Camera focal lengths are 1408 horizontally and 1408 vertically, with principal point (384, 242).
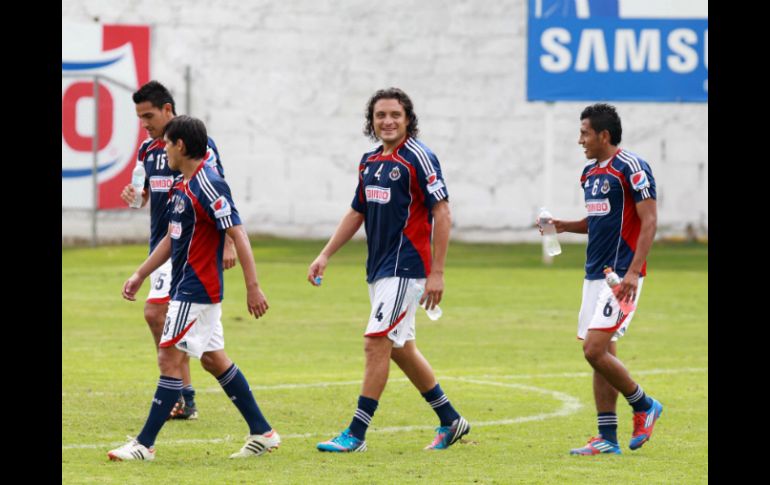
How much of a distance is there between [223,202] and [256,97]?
20564mm

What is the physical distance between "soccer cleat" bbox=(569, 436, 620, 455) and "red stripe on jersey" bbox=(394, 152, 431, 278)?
4.46 feet

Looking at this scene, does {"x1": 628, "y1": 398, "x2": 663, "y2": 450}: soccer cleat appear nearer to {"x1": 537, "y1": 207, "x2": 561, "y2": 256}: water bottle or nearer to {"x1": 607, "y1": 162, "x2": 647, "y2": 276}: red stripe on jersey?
{"x1": 607, "y1": 162, "x2": 647, "y2": 276}: red stripe on jersey

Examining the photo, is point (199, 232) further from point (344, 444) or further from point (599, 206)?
point (599, 206)

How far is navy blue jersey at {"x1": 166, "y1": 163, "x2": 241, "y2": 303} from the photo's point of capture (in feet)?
25.7

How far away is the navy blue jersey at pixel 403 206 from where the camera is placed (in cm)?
834

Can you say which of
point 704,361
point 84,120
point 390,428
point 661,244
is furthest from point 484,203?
point 390,428

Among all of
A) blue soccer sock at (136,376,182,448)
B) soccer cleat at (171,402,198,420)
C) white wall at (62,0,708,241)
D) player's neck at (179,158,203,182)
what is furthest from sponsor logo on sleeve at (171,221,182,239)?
white wall at (62,0,708,241)

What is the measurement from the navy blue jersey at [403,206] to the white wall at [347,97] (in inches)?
768

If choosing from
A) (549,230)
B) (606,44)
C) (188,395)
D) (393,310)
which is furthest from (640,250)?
(606,44)

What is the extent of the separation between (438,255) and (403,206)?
0.37 metres

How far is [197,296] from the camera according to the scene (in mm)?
7879

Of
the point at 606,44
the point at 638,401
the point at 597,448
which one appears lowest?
the point at 597,448

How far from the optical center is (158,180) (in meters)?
9.62

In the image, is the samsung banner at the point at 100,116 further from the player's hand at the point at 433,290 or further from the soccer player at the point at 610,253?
the soccer player at the point at 610,253
